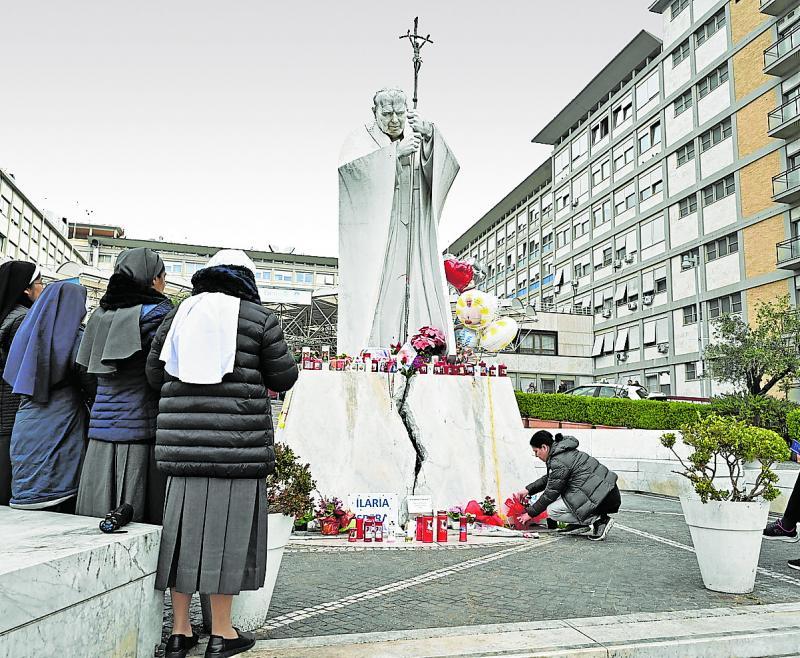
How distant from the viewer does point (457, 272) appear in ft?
37.9

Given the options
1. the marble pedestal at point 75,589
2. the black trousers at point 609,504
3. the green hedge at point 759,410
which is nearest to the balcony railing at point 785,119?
the green hedge at point 759,410

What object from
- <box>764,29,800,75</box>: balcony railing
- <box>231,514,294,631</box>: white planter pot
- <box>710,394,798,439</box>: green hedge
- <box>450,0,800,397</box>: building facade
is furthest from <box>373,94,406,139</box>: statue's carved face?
<box>764,29,800,75</box>: balcony railing

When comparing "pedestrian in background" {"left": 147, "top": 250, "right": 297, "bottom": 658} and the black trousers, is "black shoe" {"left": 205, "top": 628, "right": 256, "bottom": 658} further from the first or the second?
the black trousers

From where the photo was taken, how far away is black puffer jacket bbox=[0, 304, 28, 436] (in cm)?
388

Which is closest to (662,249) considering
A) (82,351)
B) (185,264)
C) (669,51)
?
(669,51)

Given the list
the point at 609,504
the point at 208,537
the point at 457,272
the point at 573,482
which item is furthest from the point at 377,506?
the point at 457,272

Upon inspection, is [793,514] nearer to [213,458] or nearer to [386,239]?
[213,458]

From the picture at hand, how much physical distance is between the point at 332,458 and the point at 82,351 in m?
4.33

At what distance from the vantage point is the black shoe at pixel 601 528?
6.75m

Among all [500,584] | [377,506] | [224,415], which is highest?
[224,415]

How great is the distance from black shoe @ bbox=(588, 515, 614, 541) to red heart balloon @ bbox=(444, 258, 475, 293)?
5.51 meters

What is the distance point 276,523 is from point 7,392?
5.67 feet

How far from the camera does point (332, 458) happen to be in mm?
7570

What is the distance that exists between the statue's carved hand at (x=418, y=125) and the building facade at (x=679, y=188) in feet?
78.5
